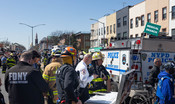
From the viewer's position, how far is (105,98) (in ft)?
12.0

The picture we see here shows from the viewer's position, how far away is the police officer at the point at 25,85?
3107 millimetres

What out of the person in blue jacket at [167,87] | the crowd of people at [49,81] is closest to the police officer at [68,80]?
the crowd of people at [49,81]

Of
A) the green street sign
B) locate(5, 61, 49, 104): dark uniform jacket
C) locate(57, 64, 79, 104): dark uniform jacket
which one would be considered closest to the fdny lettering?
locate(5, 61, 49, 104): dark uniform jacket

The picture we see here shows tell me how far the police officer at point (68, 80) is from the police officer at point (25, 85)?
1.28 feet

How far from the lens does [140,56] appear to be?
7879mm

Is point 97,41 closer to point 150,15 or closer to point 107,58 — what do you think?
point 150,15

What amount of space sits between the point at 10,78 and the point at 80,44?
253 feet

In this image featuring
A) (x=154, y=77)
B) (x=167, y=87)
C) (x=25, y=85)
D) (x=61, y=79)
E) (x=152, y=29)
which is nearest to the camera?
(x=25, y=85)

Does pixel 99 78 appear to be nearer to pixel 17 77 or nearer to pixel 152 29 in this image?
pixel 17 77

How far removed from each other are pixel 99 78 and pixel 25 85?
7.71 ft

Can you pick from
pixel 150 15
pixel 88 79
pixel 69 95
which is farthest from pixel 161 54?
pixel 150 15

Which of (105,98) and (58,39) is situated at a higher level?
(58,39)

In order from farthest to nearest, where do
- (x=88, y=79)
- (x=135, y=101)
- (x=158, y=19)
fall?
(x=158, y=19)
(x=135, y=101)
(x=88, y=79)

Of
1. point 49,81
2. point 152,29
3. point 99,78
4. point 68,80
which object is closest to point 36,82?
point 68,80
